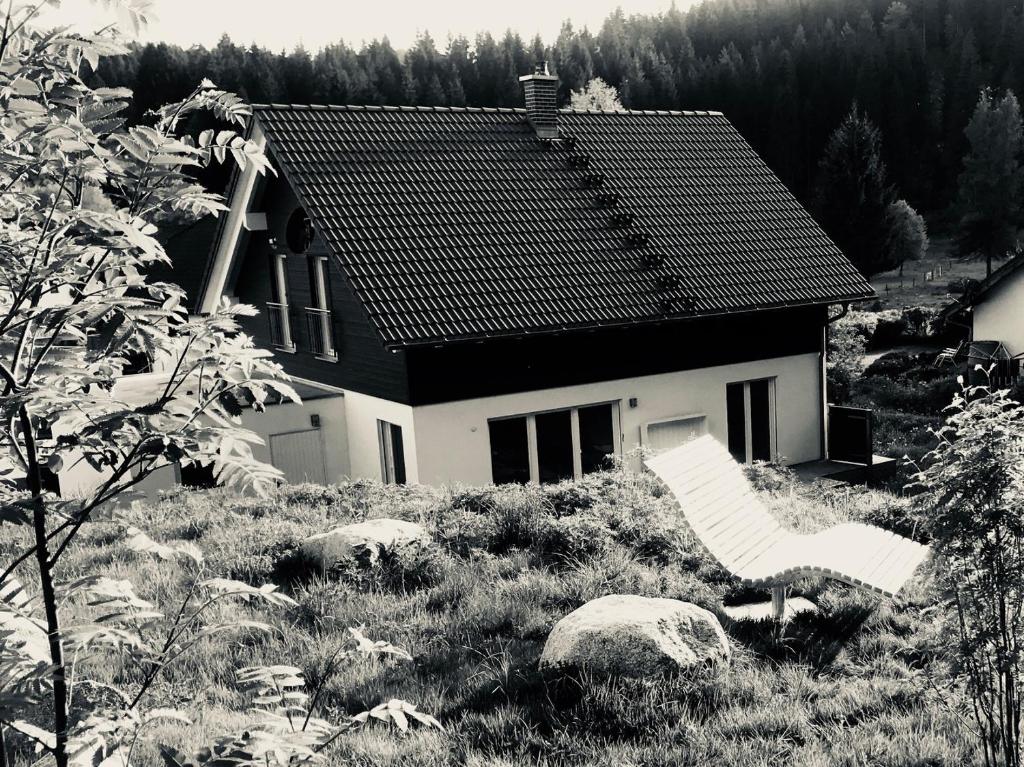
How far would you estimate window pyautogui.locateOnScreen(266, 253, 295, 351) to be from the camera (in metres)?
17.0

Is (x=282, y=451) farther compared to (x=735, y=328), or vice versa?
(x=735, y=328)

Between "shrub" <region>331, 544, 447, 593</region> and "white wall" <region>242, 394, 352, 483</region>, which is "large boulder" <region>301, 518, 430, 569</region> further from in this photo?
"white wall" <region>242, 394, 352, 483</region>

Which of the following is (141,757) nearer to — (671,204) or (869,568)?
(869,568)

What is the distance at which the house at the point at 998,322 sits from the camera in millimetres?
23203

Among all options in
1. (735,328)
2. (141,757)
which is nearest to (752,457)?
(735,328)

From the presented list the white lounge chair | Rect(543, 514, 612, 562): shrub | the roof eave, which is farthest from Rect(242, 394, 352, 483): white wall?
the white lounge chair

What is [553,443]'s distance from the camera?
14602mm

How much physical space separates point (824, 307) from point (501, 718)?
13.7 m

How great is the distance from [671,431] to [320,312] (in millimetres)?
5909

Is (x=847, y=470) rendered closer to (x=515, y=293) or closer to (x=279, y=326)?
(x=515, y=293)

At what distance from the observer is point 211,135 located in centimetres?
258

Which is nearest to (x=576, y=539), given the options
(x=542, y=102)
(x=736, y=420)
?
(x=736, y=420)

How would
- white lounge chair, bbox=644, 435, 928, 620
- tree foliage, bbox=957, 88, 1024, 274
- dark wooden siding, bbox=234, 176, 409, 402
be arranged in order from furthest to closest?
tree foliage, bbox=957, 88, 1024, 274 → dark wooden siding, bbox=234, 176, 409, 402 → white lounge chair, bbox=644, 435, 928, 620

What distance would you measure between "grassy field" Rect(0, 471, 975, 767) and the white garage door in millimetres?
5953
